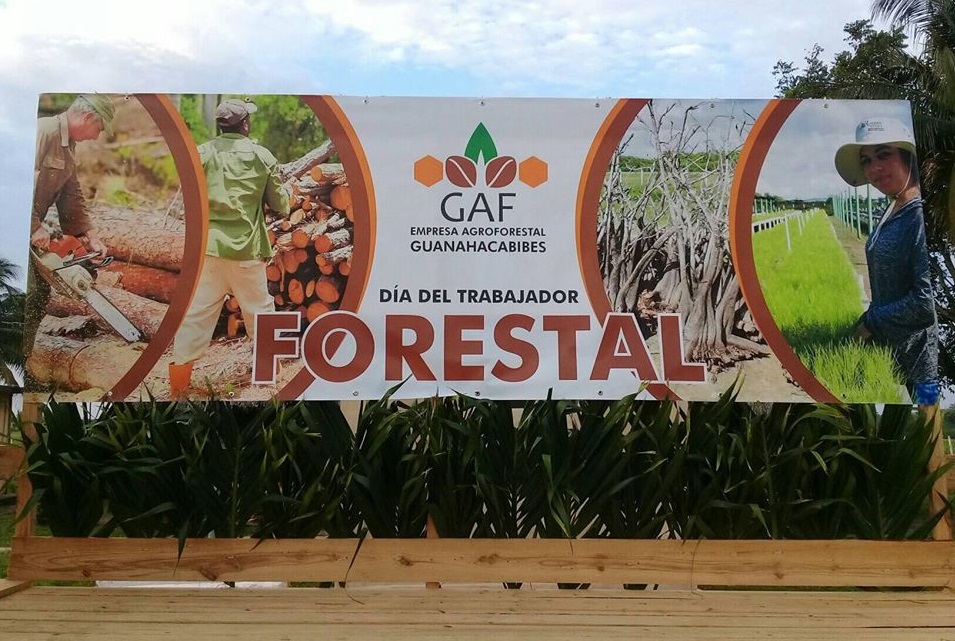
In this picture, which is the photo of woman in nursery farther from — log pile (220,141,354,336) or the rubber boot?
the rubber boot

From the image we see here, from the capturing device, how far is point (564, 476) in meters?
3.10

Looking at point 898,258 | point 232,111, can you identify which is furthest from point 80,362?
point 898,258

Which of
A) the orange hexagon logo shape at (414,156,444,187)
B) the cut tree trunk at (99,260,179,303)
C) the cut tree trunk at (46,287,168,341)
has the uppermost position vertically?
the orange hexagon logo shape at (414,156,444,187)

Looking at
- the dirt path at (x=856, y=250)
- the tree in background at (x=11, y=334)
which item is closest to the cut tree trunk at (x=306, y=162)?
the dirt path at (x=856, y=250)

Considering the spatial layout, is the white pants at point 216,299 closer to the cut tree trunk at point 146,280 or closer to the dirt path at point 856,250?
the cut tree trunk at point 146,280

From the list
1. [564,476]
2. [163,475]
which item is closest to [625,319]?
[564,476]

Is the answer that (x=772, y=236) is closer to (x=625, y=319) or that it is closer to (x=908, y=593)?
(x=625, y=319)

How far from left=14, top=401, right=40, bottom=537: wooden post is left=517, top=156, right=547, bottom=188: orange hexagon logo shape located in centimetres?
234

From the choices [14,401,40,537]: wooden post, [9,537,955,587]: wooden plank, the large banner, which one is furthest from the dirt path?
[14,401,40,537]: wooden post

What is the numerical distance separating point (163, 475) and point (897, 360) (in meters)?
3.18

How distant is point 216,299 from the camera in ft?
10.6

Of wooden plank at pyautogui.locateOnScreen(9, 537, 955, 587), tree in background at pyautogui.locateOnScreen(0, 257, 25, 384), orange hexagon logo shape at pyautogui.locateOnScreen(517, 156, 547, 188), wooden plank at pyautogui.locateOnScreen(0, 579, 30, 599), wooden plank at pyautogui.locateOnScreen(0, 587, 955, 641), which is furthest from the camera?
tree in background at pyautogui.locateOnScreen(0, 257, 25, 384)

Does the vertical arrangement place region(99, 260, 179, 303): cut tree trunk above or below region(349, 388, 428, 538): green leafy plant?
above

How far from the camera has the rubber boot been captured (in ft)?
10.5
